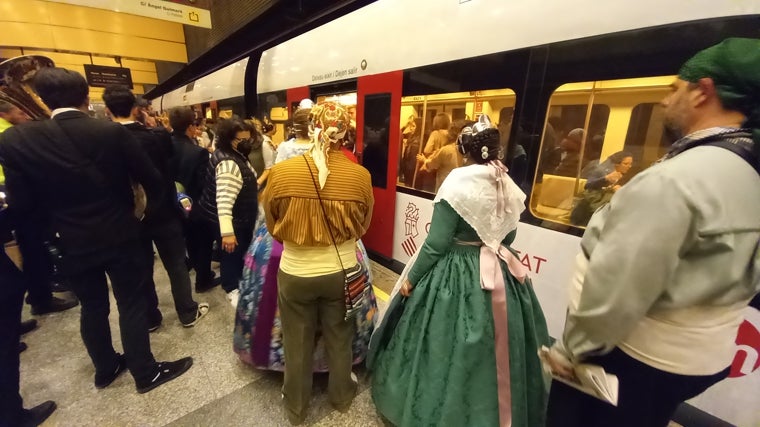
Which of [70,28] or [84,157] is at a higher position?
[70,28]

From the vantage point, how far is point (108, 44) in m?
7.71

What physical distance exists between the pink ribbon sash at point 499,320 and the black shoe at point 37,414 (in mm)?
2505

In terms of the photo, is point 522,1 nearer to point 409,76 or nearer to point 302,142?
point 409,76

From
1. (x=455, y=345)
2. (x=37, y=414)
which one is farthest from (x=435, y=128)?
(x=37, y=414)

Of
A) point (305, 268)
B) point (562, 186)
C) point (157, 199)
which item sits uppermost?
point (562, 186)

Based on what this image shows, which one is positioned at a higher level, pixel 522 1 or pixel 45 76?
pixel 522 1

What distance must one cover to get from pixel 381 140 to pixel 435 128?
666 millimetres

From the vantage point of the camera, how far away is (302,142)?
1.73 m

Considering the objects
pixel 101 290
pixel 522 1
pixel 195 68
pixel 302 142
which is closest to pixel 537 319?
pixel 302 142

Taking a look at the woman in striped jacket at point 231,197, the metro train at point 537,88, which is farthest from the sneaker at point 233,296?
the metro train at point 537,88

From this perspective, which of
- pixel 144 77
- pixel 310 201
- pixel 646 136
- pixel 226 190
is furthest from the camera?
pixel 144 77

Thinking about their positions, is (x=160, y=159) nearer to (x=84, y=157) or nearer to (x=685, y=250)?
(x=84, y=157)

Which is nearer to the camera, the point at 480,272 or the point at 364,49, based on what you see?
the point at 480,272

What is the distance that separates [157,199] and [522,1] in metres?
2.63
